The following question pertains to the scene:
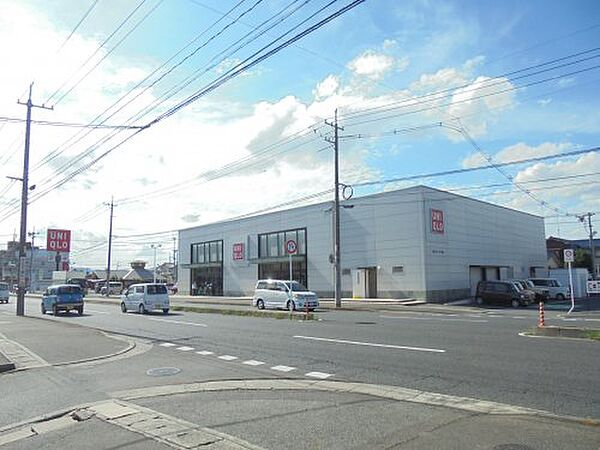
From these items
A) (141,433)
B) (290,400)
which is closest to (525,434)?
(290,400)

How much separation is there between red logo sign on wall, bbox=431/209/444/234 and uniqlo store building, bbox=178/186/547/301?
77mm

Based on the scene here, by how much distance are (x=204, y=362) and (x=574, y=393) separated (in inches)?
294

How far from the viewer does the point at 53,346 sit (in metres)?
14.6

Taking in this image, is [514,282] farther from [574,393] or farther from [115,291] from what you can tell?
[115,291]

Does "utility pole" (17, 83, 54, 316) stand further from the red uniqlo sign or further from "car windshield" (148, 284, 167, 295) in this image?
the red uniqlo sign

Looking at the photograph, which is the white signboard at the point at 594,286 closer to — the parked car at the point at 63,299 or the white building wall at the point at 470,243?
the white building wall at the point at 470,243

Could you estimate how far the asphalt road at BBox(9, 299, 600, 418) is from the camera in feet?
27.4

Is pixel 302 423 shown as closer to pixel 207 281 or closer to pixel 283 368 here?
pixel 283 368

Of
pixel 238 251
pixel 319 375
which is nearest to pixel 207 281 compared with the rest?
pixel 238 251

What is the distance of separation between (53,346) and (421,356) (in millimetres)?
10046

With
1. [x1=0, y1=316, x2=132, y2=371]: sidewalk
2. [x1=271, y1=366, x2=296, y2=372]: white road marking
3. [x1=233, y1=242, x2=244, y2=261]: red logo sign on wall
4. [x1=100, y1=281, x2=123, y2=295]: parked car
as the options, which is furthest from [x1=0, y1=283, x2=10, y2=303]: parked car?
[x1=271, y1=366, x2=296, y2=372]: white road marking

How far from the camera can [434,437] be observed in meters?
5.81

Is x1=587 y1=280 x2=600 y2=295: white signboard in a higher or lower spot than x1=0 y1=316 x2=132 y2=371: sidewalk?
higher

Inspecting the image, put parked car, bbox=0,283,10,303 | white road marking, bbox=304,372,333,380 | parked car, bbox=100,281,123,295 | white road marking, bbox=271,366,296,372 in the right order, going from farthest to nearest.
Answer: parked car, bbox=100,281,123,295 → parked car, bbox=0,283,10,303 → white road marking, bbox=271,366,296,372 → white road marking, bbox=304,372,333,380
